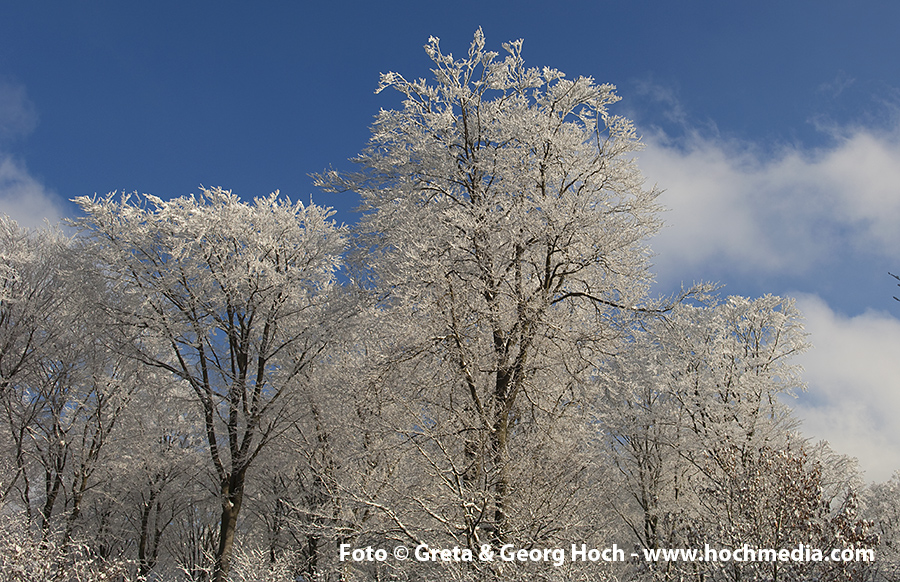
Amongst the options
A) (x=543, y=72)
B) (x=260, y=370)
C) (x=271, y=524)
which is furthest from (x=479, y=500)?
(x=271, y=524)

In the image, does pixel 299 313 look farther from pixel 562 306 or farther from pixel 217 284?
pixel 562 306

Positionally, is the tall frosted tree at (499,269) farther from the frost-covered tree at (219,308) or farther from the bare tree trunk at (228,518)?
the bare tree trunk at (228,518)

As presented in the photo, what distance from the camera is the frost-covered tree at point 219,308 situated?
38.9ft

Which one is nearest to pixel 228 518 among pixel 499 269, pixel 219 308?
pixel 219 308

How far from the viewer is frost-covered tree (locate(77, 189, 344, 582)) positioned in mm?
11852

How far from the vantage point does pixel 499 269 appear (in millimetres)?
9047

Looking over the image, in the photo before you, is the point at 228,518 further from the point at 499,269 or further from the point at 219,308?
the point at 499,269

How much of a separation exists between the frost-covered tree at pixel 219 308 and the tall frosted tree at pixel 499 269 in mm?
2177

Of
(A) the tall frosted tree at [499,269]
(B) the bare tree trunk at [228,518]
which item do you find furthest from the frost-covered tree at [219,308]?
(A) the tall frosted tree at [499,269]

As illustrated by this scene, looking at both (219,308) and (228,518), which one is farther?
(219,308)

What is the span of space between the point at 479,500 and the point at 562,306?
4.47m

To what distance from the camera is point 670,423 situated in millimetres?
13977

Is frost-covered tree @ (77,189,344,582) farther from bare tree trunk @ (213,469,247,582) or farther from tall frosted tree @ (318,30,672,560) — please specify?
tall frosted tree @ (318,30,672,560)

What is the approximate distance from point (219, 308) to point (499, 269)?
657cm
